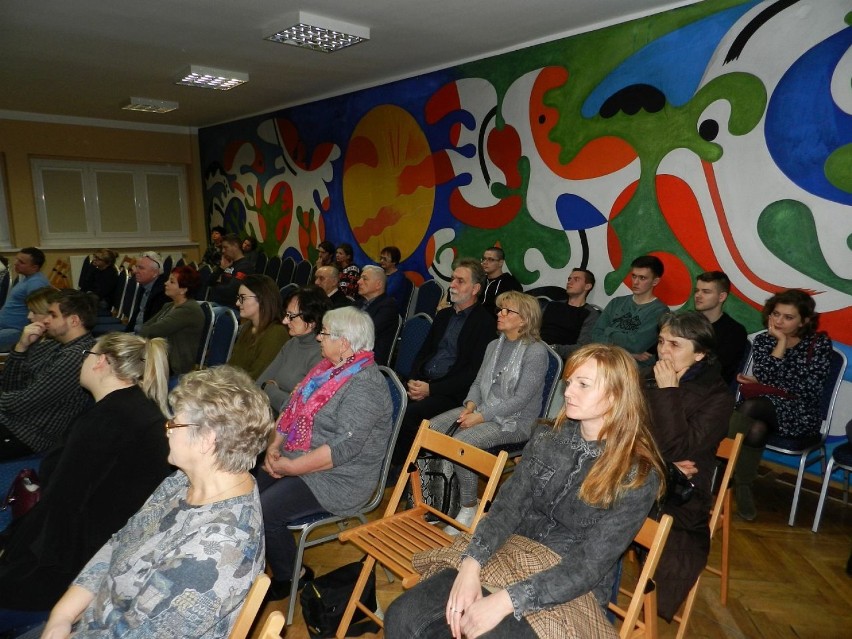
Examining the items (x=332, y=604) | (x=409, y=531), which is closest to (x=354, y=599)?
(x=332, y=604)

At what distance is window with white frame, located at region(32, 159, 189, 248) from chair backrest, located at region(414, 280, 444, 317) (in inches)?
256

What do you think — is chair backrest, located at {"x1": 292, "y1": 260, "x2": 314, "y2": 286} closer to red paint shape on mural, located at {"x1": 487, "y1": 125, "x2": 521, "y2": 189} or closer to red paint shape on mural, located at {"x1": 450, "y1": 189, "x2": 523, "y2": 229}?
red paint shape on mural, located at {"x1": 450, "y1": 189, "x2": 523, "y2": 229}

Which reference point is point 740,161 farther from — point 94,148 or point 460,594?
point 94,148

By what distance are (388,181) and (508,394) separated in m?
4.48

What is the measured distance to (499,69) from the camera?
541 centimetres

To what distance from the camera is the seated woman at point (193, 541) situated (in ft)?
4.19

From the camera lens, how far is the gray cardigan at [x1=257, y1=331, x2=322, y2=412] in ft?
10.2

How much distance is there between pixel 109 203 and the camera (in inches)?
385

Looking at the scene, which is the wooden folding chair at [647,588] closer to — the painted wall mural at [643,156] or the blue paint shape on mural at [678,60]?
the painted wall mural at [643,156]

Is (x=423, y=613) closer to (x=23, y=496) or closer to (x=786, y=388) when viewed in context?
(x=23, y=496)

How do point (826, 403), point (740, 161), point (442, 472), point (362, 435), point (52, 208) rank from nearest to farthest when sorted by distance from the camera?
1. point (362, 435)
2. point (442, 472)
3. point (826, 403)
4. point (740, 161)
5. point (52, 208)

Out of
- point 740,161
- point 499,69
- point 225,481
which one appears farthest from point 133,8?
point 740,161

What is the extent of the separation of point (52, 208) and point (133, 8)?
6.48 metres

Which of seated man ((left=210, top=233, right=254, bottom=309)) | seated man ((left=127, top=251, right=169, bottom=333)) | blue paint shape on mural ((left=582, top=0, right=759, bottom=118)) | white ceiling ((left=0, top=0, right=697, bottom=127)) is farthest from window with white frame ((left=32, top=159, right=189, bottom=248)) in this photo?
blue paint shape on mural ((left=582, top=0, right=759, bottom=118))
